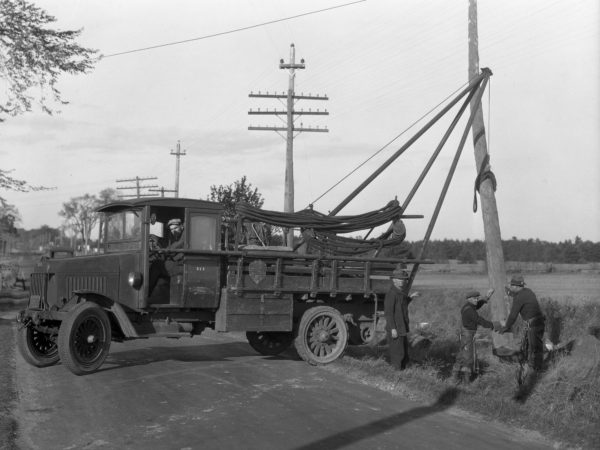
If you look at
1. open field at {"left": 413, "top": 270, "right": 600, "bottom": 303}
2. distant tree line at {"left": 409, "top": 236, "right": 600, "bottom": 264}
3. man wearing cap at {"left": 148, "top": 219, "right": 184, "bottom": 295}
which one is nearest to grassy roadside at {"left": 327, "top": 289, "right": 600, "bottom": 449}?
man wearing cap at {"left": 148, "top": 219, "right": 184, "bottom": 295}

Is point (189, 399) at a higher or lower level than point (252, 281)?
lower

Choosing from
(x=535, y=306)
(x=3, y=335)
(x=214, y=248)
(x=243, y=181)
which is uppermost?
(x=243, y=181)

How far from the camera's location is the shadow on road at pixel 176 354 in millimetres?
10430

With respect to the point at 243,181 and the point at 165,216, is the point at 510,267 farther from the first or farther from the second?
the point at 165,216

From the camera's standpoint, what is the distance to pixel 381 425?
644 centimetres

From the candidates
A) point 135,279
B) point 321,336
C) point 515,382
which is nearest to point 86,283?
point 135,279

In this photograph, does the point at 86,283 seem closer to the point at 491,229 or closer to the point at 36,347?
the point at 36,347

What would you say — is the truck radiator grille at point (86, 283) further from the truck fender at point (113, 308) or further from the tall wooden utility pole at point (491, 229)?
the tall wooden utility pole at point (491, 229)

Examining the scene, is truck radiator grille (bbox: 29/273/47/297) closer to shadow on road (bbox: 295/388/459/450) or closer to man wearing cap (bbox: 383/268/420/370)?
man wearing cap (bbox: 383/268/420/370)

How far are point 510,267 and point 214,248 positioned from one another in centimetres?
2429

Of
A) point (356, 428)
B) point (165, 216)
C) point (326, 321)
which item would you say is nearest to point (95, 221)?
point (165, 216)

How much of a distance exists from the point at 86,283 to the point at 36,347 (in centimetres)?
123

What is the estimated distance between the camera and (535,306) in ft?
29.8

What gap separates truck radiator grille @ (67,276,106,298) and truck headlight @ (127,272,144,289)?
75cm
